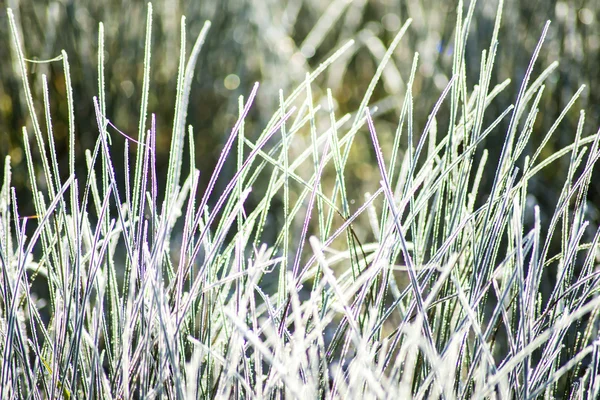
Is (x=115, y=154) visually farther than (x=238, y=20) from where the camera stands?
No

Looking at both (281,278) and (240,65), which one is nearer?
(281,278)

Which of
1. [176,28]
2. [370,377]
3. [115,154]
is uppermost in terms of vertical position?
[176,28]

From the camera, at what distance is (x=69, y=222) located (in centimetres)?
59

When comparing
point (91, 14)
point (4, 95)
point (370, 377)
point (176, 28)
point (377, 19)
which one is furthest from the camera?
point (377, 19)

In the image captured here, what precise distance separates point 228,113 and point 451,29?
613 mm

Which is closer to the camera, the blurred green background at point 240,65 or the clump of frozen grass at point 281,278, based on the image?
the clump of frozen grass at point 281,278

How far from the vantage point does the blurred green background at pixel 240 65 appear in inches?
51.1

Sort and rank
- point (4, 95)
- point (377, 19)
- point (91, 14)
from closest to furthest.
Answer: point (4, 95)
point (91, 14)
point (377, 19)

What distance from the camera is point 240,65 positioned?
164cm

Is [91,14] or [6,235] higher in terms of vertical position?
[91,14]

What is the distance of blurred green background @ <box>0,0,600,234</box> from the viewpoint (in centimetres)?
130

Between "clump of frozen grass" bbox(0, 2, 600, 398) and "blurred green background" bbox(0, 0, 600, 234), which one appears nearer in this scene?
"clump of frozen grass" bbox(0, 2, 600, 398)

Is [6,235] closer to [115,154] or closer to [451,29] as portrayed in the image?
[115,154]

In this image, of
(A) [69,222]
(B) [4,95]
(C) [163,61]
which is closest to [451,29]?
(C) [163,61]
